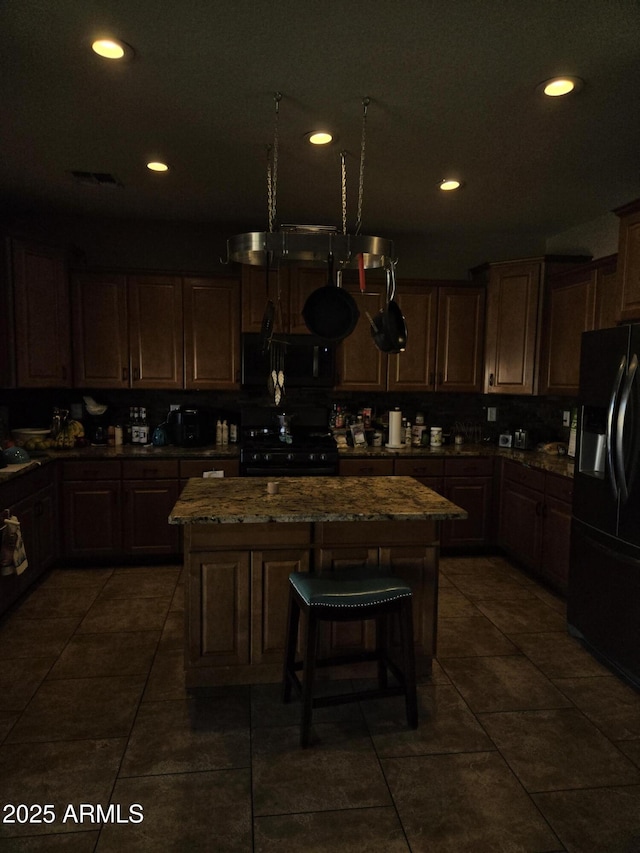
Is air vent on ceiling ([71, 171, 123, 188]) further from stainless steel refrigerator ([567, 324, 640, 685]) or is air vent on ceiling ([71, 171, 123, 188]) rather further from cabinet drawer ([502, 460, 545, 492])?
cabinet drawer ([502, 460, 545, 492])

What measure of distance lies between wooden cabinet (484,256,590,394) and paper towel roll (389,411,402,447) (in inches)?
30.5

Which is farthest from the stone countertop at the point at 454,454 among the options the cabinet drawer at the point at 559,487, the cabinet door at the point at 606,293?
the cabinet door at the point at 606,293

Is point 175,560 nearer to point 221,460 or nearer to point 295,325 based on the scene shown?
point 221,460

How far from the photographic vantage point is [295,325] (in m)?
4.30

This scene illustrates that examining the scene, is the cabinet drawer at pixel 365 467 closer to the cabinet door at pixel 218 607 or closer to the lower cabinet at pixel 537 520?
the lower cabinet at pixel 537 520

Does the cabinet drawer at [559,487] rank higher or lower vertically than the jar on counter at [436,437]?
lower

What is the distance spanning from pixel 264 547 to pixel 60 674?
1205mm

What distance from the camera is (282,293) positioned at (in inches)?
170

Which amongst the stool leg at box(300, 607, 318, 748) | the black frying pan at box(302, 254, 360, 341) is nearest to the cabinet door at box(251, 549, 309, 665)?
the stool leg at box(300, 607, 318, 748)

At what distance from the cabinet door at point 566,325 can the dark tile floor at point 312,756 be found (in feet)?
6.10

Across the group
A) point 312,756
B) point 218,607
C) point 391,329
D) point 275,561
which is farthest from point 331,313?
point 312,756

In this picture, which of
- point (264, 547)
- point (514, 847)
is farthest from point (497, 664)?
point (264, 547)

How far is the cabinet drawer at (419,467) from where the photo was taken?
4.25 metres

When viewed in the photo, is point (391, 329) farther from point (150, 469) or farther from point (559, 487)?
point (150, 469)
